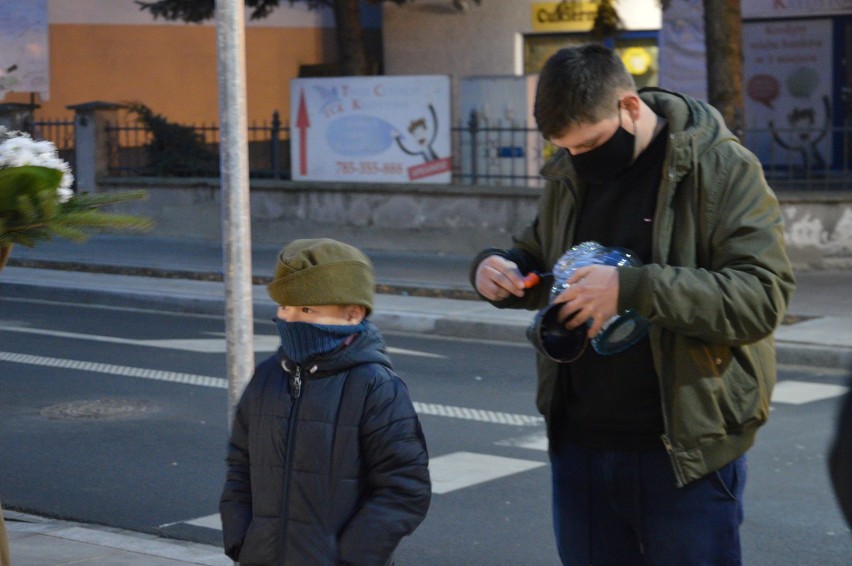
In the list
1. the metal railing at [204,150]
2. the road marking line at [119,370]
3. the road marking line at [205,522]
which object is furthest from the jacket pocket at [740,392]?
the metal railing at [204,150]

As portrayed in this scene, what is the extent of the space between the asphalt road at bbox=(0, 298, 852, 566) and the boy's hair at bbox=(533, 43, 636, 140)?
290cm

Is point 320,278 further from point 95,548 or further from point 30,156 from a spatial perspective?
point 95,548

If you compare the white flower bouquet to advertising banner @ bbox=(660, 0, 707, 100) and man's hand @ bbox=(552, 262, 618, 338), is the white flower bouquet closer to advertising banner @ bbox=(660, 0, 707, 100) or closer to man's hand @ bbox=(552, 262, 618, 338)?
man's hand @ bbox=(552, 262, 618, 338)

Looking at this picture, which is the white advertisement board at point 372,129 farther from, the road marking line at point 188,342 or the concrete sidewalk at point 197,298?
the road marking line at point 188,342

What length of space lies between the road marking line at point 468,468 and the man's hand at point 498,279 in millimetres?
3262

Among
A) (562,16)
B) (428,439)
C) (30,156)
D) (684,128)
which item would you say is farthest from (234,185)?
(562,16)

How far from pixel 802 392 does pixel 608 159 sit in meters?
6.26

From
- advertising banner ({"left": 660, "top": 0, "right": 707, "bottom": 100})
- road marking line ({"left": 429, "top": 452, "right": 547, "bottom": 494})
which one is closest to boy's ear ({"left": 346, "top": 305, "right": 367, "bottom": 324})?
road marking line ({"left": 429, "top": 452, "right": 547, "bottom": 494})

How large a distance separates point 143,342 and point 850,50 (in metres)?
14.0

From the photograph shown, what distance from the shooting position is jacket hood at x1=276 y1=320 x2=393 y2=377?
10.3ft

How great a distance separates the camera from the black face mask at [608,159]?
299 centimetres

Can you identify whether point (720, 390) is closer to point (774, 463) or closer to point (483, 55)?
point (774, 463)

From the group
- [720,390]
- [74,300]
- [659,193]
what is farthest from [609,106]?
[74,300]

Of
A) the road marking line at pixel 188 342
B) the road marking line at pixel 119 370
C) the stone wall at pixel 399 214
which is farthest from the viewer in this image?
the stone wall at pixel 399 214
